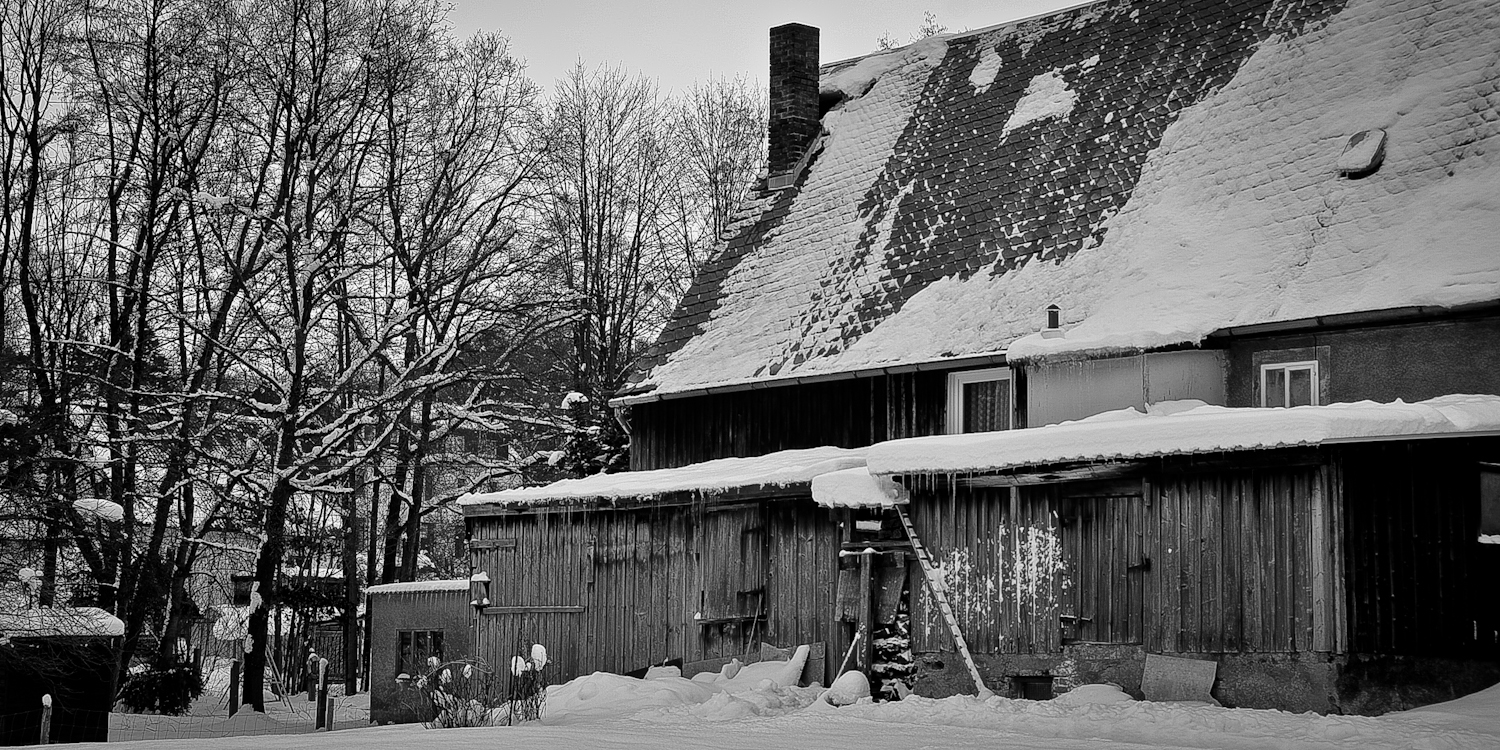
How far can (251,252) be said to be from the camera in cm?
3466

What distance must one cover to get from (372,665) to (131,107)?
13.5 metres

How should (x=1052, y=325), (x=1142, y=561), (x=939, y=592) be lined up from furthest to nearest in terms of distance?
1. (x=1052, y=325)
2. (x=939, y=592)
3. (x=1142, y=561)

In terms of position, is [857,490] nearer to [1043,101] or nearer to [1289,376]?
[1289,376]

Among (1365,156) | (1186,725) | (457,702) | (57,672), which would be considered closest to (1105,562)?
(1186,725)

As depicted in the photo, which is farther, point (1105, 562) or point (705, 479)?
point (705, 479)

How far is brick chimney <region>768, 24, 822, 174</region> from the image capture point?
96.9 ft

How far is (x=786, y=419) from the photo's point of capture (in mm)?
24641

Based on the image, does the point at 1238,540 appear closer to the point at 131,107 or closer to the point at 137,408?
the point at 137,408

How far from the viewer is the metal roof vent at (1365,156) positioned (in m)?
19.8

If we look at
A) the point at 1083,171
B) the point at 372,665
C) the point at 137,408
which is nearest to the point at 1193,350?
the point at 1083,171

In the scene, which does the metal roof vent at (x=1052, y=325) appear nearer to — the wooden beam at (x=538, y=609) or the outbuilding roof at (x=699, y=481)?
the outbuilding roof at (x=699, y=481)

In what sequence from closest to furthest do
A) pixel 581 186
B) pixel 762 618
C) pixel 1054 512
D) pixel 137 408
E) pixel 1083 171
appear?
pixel 1054 512
pixel 762 618
pixel 1083 171
pixel 137 408
pixel 581 186

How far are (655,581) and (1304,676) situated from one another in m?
10.1

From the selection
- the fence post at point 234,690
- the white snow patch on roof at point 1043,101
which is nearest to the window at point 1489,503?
the white snow patch on roof at point 1043,101
